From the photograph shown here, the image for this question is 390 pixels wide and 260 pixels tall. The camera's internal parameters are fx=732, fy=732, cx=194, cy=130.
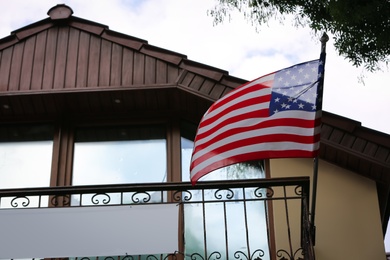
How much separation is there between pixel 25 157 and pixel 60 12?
1.93 m

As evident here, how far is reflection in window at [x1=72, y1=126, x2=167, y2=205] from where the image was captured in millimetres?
8844

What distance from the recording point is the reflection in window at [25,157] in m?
8.88

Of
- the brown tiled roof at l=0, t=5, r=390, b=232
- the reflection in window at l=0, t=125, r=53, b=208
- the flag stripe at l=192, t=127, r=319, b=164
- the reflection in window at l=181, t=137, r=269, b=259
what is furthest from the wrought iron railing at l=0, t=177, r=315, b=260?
the brown tiled roof at l=0, t=5, r=390, b=232

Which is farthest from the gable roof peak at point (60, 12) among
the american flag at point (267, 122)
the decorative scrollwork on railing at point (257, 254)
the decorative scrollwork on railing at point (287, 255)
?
the decorative scrollwork on railing at point (287, 255)

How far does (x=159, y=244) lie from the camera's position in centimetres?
703

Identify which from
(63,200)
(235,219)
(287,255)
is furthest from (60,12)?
(287,255)

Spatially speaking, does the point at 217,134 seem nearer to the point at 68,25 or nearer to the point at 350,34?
the point at 350,34

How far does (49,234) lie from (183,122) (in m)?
2.76

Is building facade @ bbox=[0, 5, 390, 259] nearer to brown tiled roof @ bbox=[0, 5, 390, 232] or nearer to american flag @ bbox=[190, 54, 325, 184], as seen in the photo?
brown tiled roof @ bbox=[0, 5, 390, 232]

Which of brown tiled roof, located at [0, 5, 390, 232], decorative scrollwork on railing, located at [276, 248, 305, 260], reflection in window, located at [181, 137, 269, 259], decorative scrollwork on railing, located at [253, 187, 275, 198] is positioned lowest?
decorative scrollwork on railing, located at [276, 248, 305, 260]

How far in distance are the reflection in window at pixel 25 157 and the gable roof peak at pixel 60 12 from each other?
1421mm

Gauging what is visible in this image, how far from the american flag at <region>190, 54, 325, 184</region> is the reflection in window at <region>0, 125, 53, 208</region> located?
8.30 feet

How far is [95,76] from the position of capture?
8.96m

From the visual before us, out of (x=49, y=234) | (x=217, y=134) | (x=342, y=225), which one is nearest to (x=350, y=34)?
(x=217, y=134)
